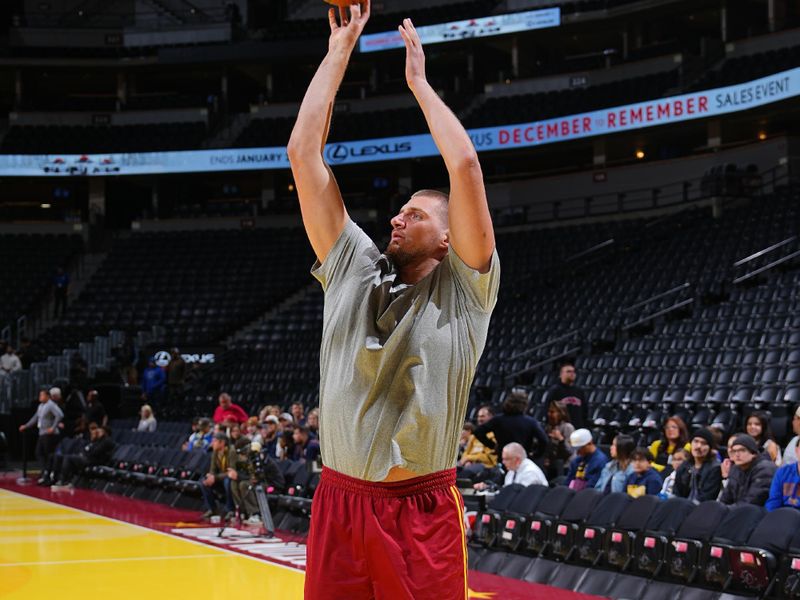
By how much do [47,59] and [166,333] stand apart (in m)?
11.7

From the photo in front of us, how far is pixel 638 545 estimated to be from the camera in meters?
8.23

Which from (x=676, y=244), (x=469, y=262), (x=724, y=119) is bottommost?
(x=469, y=262)

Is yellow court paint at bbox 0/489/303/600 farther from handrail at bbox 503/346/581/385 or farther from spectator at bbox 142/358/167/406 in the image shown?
spectator at bbox 142/358/167/406

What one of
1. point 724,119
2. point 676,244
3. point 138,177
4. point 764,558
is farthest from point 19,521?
point 138,177

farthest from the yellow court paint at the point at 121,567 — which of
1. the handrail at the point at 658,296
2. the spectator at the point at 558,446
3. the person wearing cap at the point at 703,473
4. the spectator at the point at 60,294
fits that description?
the spectator at the point at 60,294

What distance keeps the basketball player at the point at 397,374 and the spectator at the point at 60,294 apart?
27.0 metres

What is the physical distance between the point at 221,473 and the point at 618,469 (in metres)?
5.66

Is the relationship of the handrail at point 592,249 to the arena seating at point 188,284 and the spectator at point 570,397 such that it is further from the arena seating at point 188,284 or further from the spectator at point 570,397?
the spectator at point 570,397

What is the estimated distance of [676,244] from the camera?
22.2 metres

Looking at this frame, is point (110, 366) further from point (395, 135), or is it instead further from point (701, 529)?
point (701, 529)

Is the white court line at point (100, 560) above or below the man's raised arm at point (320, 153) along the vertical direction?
below

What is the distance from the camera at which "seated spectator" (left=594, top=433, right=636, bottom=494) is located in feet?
30.7

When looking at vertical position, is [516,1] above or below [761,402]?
above

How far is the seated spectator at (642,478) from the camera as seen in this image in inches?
357
